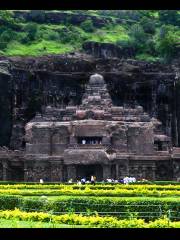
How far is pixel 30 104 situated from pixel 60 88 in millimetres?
3303

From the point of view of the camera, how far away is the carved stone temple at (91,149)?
4125 cm

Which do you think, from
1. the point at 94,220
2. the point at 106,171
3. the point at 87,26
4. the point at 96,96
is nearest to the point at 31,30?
the point at 87,26

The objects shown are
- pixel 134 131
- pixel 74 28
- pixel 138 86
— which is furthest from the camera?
pixel 74 28

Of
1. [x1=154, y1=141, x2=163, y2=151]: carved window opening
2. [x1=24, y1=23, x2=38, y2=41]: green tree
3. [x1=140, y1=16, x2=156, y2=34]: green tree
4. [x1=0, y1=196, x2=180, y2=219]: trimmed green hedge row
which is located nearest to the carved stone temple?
[x1=154, y1=141, x2=163, y2=151]: carved window opening

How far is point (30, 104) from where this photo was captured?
51375 millimetres

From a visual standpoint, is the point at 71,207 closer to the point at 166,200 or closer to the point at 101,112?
the point at 166,200

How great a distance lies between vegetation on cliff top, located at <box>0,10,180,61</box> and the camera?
67.8 meters

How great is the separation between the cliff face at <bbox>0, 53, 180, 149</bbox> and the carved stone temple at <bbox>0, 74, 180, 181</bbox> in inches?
264

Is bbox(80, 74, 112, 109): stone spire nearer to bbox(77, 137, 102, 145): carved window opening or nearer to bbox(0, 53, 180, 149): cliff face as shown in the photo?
bbox(77, 137, 102, 145): carved window opening

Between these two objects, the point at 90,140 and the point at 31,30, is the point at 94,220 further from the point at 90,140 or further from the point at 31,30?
the point at 31,30

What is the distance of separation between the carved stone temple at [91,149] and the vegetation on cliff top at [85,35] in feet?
71.7

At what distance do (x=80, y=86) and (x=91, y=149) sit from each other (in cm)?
1352

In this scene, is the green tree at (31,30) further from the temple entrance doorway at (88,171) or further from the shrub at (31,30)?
the temple entrance doorway at (88,171)
